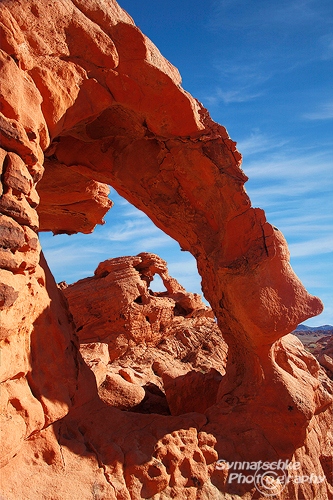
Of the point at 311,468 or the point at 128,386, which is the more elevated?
the point at 128,386

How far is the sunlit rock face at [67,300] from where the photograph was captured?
3154mm

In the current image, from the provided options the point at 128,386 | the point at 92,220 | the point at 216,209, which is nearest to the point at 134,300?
the point at 92,220

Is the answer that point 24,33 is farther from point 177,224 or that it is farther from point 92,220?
point 92,220

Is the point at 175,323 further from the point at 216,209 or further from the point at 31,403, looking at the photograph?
the point at 31,403

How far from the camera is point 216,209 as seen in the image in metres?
5.76

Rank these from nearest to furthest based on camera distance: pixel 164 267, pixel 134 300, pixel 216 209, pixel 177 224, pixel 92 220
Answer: pixel 216 209
pixel 177 224
pixel 92 220
pixel 134 300
pixel 164 267

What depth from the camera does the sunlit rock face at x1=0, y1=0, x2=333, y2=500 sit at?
315cm

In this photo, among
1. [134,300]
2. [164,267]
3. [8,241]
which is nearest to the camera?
[8,241]

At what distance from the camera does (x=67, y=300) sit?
5.50m

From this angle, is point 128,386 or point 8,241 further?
point 128,386

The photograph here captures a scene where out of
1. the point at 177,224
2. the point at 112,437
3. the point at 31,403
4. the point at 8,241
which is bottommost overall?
the point at 112,437

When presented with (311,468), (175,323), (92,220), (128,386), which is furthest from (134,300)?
(311,468)

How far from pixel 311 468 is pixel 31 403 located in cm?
362

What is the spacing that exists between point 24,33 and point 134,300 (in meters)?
8.13
